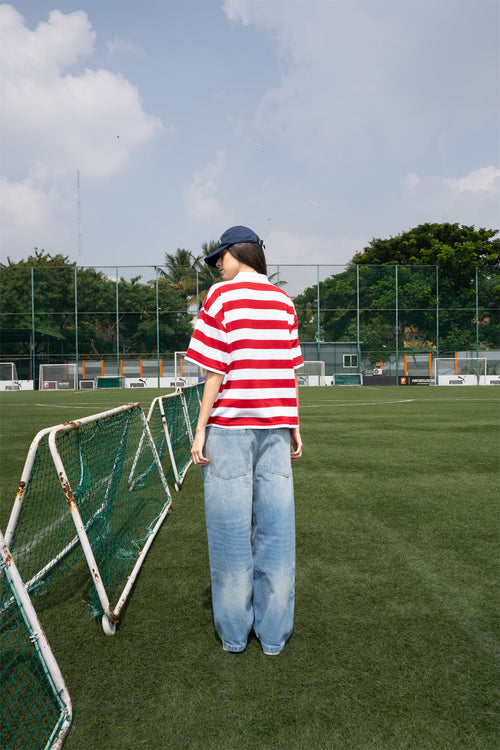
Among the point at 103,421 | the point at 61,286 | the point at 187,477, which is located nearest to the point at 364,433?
Result: the point at 187,477

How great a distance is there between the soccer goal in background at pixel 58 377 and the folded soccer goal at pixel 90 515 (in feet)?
99.1

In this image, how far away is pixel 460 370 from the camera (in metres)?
35.3

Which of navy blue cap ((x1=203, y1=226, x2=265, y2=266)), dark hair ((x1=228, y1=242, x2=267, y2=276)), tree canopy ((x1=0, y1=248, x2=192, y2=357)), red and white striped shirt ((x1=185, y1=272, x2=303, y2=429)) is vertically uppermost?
tree canopy ((x1=0, y1=248, x2=192, y2=357))

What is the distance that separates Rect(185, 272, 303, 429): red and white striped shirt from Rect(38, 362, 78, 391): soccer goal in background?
33378mm

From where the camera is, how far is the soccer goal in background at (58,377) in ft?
111

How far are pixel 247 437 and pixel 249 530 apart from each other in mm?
438

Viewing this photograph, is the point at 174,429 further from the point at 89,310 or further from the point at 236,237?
the point at 89,310

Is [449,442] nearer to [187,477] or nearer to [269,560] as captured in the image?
[187,477]

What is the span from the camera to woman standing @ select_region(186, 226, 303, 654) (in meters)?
2.30

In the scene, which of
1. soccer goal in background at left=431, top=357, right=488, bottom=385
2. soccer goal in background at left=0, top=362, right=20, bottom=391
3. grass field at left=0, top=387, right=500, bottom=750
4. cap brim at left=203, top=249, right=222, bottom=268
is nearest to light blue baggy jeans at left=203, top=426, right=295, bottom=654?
grass field at left=0, top=387, right=500, bottom=750

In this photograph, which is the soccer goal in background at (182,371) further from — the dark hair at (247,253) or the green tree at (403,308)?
the dark hair at (247,253)

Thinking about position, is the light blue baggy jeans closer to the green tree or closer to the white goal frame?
the white goal frame

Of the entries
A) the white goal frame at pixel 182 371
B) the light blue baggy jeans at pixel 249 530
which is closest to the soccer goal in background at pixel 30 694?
the light blue baggy jeans at pixel 249 530

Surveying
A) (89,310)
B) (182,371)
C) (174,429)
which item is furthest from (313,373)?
(174,429)
